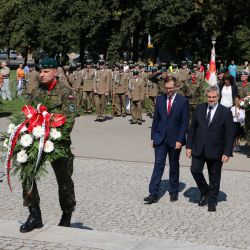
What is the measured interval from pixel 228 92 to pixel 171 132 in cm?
554

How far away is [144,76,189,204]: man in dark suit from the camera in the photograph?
857cm

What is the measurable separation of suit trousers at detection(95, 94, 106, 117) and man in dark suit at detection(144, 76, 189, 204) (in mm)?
9919

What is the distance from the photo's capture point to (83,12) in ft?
151

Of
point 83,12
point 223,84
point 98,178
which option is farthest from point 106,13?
point 98,178

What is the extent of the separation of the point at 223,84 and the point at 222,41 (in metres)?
34.5

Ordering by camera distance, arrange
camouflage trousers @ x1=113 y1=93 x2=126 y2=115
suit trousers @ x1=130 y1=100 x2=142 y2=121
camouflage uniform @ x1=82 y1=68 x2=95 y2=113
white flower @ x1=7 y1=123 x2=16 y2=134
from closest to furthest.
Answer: white flower @ x1=7 y1=123 x2=16 y2=134 < suit trousers @ x1=130 y1=100 x2=142 y2=121 < camouflage trousers @ x1=113 y1=93 x2=126 y2=115 < camouflage uniform @ x1=82 y1=68 x2=95 y2=113

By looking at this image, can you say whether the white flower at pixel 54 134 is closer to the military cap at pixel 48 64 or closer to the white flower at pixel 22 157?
the white flower at pixel 22 157

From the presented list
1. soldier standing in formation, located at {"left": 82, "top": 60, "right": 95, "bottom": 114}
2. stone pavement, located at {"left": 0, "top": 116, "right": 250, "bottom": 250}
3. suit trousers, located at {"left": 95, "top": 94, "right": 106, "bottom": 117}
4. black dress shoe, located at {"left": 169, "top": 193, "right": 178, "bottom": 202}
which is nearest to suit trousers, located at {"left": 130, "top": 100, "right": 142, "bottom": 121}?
suit trousers, located at {"left": 95, "top": 94, "right": 106, "bottom": 117}

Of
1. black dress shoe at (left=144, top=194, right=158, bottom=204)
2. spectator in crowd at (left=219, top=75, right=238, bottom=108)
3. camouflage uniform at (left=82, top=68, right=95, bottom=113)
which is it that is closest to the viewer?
black dress shoe at (left=144, top=194, right=158, bottom=204)

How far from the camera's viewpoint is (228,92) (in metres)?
13.8

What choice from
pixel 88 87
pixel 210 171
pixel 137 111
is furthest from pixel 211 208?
pixel 88 87

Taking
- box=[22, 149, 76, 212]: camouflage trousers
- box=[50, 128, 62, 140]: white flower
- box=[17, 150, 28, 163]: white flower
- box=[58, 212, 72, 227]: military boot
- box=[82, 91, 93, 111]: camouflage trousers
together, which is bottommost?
box=[82, 91, 93, 111]: camouflage trousers

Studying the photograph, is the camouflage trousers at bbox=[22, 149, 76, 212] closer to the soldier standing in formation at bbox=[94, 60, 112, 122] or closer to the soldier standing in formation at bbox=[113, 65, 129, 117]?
the soldier standing in formation at bbox=[94, 60, 112, 122]

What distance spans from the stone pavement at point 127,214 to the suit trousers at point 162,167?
22cm
